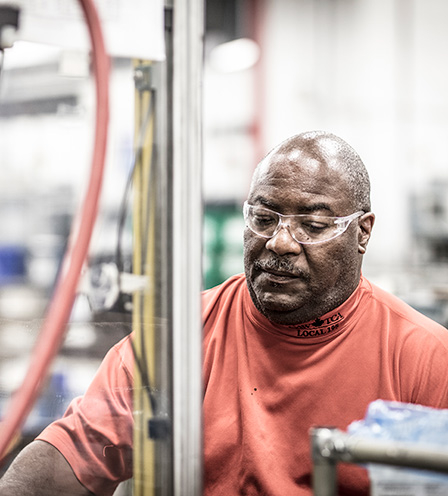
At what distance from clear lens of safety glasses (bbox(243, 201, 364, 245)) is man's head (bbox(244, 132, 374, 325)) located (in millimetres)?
13

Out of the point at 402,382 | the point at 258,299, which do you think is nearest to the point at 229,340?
the point at 258,299

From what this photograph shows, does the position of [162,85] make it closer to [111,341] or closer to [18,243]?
[111,341]

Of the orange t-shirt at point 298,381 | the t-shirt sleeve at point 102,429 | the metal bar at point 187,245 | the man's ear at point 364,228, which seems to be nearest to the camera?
the metal bar at point 187,245

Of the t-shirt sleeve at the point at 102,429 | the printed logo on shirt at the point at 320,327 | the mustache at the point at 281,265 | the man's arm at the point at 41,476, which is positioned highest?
the mustache at the point at 281,265

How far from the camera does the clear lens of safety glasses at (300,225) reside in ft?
4.92

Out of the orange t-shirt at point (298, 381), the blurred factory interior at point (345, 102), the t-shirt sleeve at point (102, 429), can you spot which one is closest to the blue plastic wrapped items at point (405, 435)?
the t-shirt sleeve at point (102, 429)

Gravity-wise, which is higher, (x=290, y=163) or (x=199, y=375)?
(x=290, y=163)

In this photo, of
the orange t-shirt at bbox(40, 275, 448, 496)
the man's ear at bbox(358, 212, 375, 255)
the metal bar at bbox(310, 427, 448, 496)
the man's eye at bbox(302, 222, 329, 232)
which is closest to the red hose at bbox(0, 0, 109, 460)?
the metal bar at bbox(310, 427, 448, 496)

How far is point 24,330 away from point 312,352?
709 mm

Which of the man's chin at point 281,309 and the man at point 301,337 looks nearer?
the man at point 301,337

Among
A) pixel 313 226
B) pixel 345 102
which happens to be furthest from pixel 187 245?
pixel 345 102

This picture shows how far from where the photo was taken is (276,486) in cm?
133

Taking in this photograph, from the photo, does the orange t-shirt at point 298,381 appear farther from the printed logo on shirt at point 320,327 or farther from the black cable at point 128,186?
the black cable at point 128,186

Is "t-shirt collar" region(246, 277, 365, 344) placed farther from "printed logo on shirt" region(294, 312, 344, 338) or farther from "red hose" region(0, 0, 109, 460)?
"red hose" region(0, 0, 109, 460)
